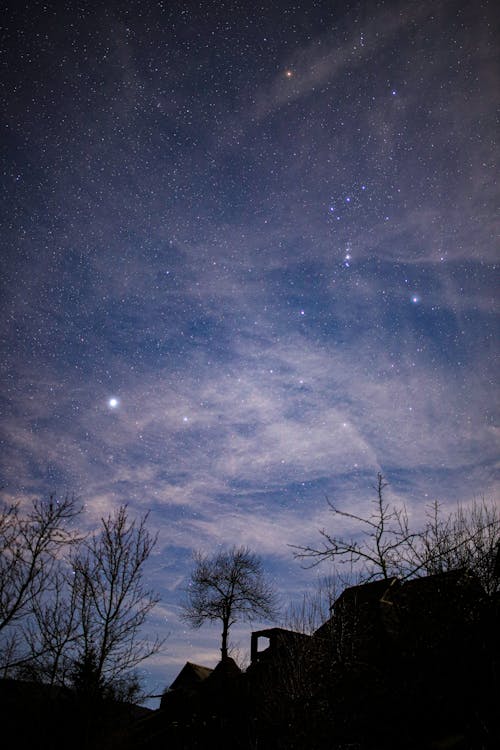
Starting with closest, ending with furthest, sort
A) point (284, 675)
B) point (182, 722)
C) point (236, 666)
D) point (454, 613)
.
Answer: point (454, 613) → point (284, 675) → point (182, 722) → point (236, 666)

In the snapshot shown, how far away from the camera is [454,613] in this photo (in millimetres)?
6859

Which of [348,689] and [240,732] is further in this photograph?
[240,732]

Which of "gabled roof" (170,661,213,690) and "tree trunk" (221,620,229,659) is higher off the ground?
"tree trunk" (221,620,229,659)

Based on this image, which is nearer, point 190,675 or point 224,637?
point 224,637

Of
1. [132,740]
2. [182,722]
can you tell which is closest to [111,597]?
[182,722]

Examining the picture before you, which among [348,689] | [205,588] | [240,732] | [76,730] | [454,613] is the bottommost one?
[240,732]

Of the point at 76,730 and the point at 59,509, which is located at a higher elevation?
the point at 59,509

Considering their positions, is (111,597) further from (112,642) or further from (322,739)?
(322,739)

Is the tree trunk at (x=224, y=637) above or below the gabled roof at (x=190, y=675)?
above

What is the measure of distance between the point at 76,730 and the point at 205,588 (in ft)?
101

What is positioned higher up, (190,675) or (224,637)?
(224,637)

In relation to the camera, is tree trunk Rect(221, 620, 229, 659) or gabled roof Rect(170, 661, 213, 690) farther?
gabled roof Rect(170, 661, 213, 690)

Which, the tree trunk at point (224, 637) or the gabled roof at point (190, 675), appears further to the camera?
the gabled roof at point (190, 675)

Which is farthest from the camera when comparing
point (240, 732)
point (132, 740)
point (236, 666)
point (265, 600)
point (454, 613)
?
point (265, 600)
